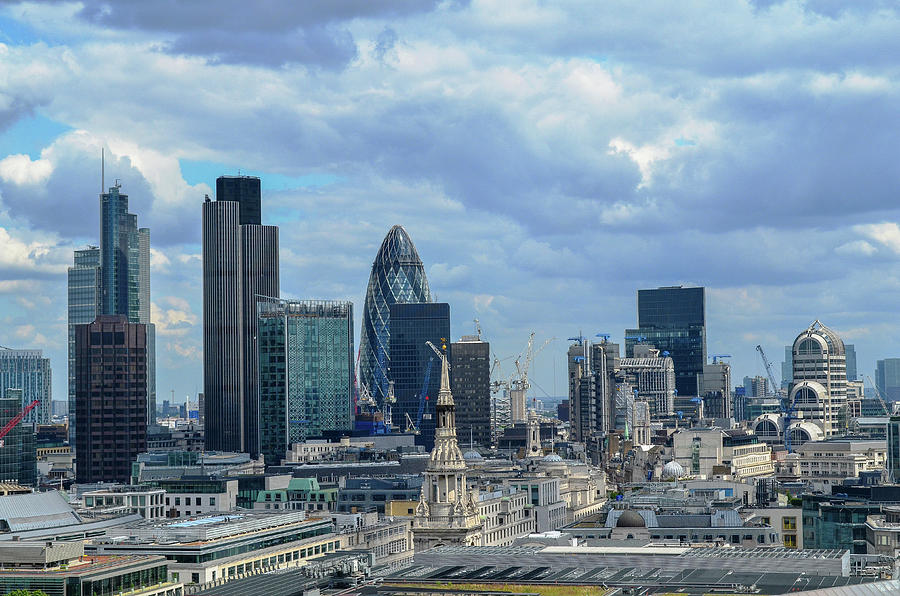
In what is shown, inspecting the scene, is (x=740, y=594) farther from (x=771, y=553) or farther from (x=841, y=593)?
(x=771, y=553)

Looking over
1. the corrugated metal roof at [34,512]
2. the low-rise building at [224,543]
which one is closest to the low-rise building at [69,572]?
the low-rise building at [224,543]

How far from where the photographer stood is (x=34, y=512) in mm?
150250

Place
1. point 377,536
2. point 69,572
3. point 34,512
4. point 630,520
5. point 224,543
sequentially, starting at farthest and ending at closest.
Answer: point 377,536 < point 630,520 < point 224,543 < point 34,512 < point 69,572

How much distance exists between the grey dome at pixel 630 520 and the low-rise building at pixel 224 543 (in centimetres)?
2841

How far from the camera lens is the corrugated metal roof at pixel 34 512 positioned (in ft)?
480

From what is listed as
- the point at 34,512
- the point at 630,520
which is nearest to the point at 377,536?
the point at 630,520

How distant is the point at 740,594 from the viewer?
103 metres

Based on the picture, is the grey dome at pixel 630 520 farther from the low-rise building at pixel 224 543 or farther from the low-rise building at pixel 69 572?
the low-rise building at pixel 69 572

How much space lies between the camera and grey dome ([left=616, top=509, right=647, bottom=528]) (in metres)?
164

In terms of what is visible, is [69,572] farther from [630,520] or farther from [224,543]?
[630,520]

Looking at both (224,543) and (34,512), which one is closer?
(34,512)

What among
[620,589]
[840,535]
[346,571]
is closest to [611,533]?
[840,535]

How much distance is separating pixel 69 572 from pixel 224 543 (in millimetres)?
28210

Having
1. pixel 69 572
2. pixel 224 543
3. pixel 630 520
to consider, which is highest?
pixel 630 520
